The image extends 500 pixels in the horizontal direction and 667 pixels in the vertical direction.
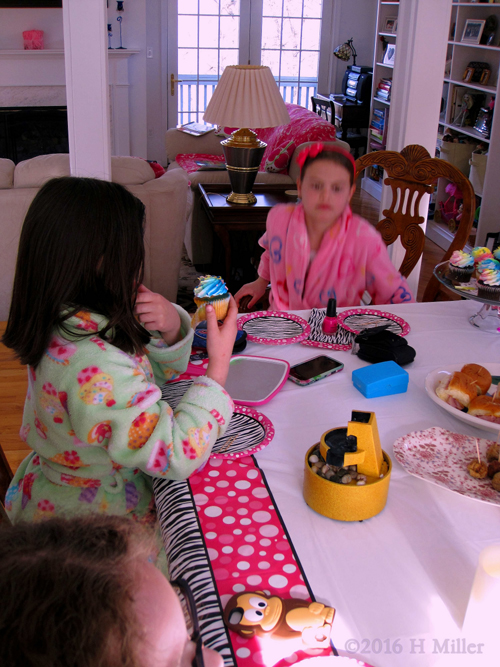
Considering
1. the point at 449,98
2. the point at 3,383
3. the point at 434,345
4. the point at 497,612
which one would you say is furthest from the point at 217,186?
the point at 497,612

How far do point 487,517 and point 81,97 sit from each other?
231cm

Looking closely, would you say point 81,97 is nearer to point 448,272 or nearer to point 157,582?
point 448,272

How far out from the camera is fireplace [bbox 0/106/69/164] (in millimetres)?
5613

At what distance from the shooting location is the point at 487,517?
88 centimetres

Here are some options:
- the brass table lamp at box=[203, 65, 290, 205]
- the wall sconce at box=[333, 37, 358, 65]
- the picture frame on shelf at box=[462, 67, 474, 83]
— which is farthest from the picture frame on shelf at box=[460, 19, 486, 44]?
the wall sconce at box=[333, 37, 358, 65]

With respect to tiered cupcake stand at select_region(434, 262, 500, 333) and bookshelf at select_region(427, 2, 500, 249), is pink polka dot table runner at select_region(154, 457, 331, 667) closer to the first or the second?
tiered cupcake stand at select_region(434, 262, 500, 333)

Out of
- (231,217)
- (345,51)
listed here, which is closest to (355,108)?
(345,51)

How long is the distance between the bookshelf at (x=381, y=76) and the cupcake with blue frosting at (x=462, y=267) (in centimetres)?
434

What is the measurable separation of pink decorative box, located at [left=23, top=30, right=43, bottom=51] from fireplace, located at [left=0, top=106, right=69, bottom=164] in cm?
50

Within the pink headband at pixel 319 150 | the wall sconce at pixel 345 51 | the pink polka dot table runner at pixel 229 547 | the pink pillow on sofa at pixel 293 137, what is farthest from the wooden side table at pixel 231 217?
the wall sconce at pixel 345 51

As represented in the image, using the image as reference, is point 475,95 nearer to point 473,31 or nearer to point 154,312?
point 473,31

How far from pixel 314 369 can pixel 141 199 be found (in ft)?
6.20

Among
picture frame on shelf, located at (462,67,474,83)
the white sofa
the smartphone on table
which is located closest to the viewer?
the smartphone on table

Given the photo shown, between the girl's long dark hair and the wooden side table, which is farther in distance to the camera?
the wooden side table
